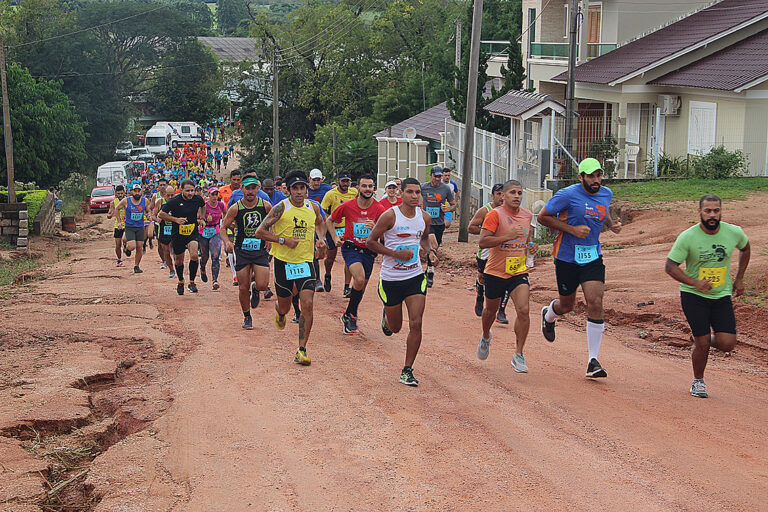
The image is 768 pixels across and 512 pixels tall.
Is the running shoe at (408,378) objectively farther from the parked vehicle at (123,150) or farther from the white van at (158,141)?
the white van at (158,141)

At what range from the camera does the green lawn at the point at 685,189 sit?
2219 centimetres

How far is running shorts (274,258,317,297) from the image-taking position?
34.1 ft

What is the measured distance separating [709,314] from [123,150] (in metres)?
62.9

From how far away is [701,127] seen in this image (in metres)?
27.5

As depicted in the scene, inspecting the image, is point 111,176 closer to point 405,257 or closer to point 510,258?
point 510,258

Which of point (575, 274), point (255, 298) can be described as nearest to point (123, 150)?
point (255, 298)

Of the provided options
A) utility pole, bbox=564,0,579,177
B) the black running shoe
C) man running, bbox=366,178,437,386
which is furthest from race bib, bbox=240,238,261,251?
utility pole, bbox=564,0,579,177

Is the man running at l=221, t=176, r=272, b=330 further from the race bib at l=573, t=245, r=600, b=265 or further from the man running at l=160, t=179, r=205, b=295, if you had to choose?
the race bib at l=573, t=245, r=600, b=265

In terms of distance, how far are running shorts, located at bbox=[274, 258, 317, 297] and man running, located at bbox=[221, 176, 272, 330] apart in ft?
5.84

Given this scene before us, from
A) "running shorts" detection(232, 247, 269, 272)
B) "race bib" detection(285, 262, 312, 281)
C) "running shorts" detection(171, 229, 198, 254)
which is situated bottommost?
"running shorts" detection(171, 229, 198, 254)

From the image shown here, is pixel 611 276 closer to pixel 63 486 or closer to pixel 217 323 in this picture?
pixel 217 323

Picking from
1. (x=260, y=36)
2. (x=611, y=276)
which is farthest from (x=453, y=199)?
(x=260, y=36)

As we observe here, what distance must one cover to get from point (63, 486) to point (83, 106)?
61592 millimetres

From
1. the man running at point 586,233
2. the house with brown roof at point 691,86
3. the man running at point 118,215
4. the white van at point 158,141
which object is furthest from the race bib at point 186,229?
the white van at point 158,141
